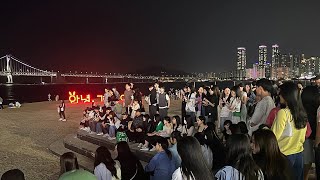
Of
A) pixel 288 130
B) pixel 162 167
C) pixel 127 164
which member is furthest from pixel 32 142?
pixel 288 130

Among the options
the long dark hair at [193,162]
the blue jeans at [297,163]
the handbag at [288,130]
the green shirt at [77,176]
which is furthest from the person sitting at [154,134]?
the long dark hair at [193,162]

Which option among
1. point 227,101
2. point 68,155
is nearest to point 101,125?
point 227,101

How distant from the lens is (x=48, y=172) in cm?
771

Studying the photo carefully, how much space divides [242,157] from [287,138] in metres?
0.96

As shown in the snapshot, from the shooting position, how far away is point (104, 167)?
393 cm

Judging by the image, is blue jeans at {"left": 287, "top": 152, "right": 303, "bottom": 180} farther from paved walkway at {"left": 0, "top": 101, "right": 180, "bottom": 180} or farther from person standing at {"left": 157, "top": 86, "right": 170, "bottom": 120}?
person standing at {"left": 157, "top": 86, "right": 170, "bottom": 120}

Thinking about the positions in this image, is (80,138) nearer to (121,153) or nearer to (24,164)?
(24,164)

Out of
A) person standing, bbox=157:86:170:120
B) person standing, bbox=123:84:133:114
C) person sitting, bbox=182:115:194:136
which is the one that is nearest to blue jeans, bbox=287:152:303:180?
person sitting, bbox=182:115:194:136

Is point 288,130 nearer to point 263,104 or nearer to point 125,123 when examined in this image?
point 263,104

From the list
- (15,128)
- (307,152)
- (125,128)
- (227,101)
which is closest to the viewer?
(307,152)

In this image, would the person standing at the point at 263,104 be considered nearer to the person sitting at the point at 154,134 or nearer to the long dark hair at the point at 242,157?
the long dark hair at the point at 242,157

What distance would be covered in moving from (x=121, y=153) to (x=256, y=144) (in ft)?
6.59

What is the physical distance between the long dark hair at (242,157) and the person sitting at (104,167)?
1638 millimetres

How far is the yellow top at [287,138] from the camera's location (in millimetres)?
3416
